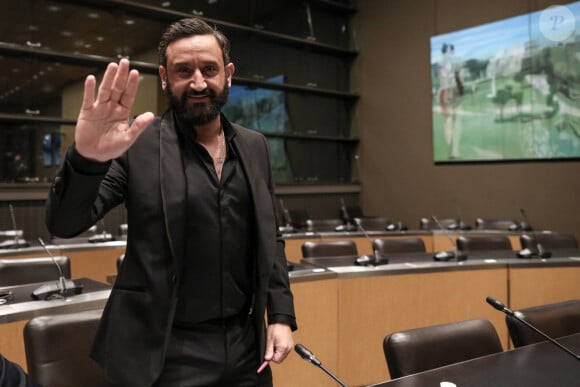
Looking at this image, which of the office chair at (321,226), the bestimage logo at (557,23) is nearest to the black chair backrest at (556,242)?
the office chair at (321,226)

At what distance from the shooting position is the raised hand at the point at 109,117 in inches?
37.1

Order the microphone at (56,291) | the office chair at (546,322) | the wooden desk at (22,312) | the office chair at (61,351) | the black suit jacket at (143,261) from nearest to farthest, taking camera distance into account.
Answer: the black suit jacket at (143,261)
the office chair at (61,351)
the office chair at (546,322)
the wooden desk at (22,312)
the microphone at (56,291)

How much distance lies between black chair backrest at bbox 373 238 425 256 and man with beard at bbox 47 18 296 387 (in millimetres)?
2586

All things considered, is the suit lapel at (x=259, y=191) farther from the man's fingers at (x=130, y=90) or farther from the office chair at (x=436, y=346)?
the office chair at (x=436, y=346)

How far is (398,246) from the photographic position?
3.86m

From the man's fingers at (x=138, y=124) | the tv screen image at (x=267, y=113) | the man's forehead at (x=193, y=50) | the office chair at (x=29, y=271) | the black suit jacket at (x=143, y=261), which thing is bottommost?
the office chair at (x=29, y=271)

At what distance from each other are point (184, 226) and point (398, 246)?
9.69ft

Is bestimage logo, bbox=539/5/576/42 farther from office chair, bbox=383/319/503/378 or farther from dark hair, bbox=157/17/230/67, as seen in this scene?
dark hair, bbox=157/17/230/67

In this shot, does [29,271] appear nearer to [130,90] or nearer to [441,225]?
[130,90]

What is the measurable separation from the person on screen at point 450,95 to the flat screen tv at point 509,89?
0.01 m

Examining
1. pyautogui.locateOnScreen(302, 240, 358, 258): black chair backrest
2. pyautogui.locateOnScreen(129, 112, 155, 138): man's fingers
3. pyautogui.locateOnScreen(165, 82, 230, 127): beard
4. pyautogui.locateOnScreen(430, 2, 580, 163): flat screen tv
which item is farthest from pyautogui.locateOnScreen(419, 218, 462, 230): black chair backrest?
pyautogui.locateOnScreen(129, 112, 155, 138): man's fingers

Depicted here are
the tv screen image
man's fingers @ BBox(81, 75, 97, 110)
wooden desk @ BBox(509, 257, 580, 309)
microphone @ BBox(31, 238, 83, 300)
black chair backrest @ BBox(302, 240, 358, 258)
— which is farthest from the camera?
the tv screen image

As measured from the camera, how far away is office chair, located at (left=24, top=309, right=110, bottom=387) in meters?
1.41

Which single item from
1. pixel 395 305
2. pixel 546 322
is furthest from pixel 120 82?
pixel 395 305
